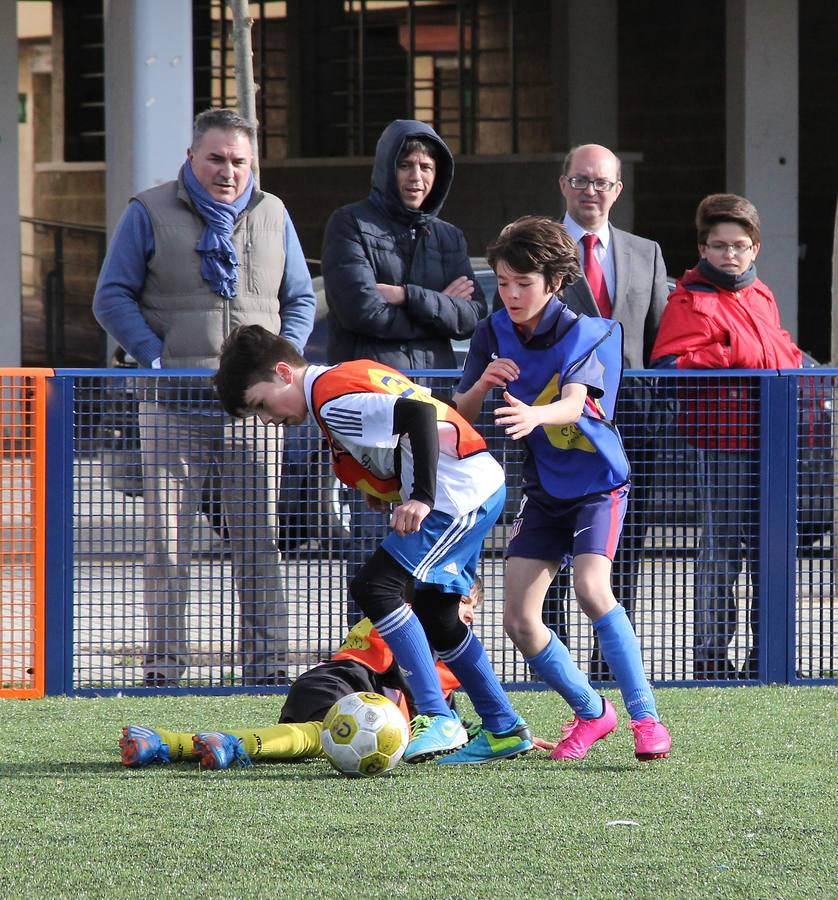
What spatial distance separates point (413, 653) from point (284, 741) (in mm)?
519

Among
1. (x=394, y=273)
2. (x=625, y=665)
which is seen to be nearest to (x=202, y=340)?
(x=394, y=273)

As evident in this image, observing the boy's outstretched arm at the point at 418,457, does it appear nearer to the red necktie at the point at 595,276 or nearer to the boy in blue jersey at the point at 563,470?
the boy in blue jersey at the point at 563,470

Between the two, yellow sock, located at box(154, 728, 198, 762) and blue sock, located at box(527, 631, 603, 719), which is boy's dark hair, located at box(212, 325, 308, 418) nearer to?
yellow sock, located at box(154, 728, 198, 762)

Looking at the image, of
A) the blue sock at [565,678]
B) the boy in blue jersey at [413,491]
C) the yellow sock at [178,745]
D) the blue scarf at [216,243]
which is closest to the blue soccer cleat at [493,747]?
the boy in blue jersey at [413,491]

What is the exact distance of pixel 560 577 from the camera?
20.4 ft

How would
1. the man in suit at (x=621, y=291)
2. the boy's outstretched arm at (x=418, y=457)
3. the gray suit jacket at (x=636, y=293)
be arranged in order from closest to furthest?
the boy's outstretched arm at (x=418, y=457) < the man in suit at (x=621, y=291) < the gray suit jacket at (x=636, y=293)

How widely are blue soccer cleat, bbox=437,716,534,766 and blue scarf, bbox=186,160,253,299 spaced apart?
2113 millimetres

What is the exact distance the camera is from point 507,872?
3.82 meters

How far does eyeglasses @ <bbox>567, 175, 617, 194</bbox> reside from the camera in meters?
6.29

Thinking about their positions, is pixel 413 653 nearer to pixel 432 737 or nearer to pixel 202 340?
pixel 432 737

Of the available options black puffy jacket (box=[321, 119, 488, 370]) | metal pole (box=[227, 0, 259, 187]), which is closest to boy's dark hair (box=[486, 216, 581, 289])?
black puffy jacket (box=[321, 119, 488, 370])

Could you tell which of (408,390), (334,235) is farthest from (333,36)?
(408,390)

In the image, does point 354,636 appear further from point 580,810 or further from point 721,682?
point 721,682

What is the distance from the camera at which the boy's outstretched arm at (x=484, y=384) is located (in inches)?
193
